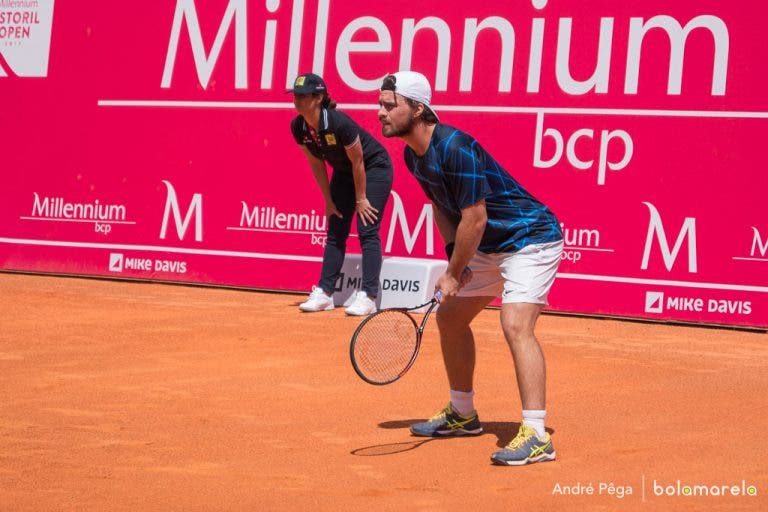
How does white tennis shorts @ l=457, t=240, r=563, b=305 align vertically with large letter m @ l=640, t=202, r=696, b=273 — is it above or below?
below

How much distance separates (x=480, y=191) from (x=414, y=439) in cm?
116

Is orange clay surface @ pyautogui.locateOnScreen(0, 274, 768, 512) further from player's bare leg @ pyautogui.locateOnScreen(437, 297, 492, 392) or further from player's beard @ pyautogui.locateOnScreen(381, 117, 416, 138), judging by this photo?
player's beard @ pyautogui.locateOnScreen(381, 117, 416, 138)

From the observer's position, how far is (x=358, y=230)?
9.48 metres

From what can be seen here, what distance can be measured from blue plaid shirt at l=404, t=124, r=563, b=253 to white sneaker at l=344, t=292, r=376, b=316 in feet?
13.6

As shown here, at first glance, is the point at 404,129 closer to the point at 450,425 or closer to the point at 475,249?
the point at 475,249

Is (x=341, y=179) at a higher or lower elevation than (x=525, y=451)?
higher

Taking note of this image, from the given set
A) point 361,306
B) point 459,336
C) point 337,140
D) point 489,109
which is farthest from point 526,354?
point 489,109

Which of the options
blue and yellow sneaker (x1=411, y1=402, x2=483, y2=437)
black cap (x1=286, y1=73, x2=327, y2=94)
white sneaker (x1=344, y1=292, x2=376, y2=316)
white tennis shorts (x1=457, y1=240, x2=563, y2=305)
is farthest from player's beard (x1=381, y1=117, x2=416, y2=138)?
white sneaker (x1=344, y1=292, x2=376, y2=316)

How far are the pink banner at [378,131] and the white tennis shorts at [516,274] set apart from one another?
458 cm

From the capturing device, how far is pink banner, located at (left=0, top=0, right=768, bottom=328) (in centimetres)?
932

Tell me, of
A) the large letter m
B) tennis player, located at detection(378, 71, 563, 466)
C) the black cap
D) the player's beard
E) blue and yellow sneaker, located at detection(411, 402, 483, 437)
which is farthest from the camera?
the large letter m

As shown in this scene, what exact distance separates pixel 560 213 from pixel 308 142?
2154 millimetres

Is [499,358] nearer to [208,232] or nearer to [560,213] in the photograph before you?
[560,213]

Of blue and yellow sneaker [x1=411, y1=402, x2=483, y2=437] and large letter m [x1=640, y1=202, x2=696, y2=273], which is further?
large letter m [x1=640, y1=202, x2=696, y2=273]
